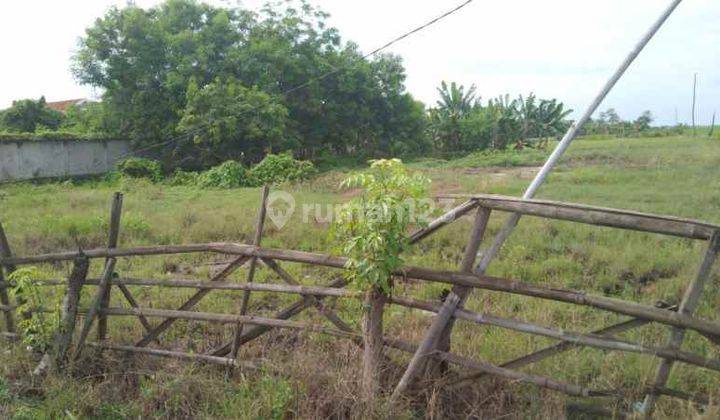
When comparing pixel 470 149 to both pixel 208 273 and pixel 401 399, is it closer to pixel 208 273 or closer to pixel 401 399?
pixel 208 273

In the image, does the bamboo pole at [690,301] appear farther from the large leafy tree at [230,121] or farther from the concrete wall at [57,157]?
the concrete wall at [57,157]

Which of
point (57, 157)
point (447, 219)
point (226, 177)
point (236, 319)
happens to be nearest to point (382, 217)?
point (447, 219)

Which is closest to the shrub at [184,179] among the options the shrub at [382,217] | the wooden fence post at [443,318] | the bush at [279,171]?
the bush at [279,171]

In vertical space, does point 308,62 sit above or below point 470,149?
above

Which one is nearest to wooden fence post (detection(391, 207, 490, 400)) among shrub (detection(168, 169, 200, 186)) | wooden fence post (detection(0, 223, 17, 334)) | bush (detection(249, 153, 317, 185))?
wooden fence post (detection(0, 223, 17, 334))

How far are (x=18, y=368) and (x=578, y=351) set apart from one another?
153 inches

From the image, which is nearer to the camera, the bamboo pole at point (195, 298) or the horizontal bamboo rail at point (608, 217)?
the horizontal bamboo rail at point (608, 217)

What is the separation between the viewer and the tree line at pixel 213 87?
1931cm

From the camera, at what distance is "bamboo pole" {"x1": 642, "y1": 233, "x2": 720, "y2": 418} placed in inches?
102

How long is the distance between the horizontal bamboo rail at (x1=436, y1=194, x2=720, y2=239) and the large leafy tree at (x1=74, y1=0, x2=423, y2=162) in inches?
609

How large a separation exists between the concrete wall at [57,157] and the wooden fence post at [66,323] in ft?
47.3

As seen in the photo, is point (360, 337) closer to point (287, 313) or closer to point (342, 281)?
point (342, 281)

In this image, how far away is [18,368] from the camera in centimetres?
403

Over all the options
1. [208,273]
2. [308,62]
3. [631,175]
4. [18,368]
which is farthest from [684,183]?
[308,62]
